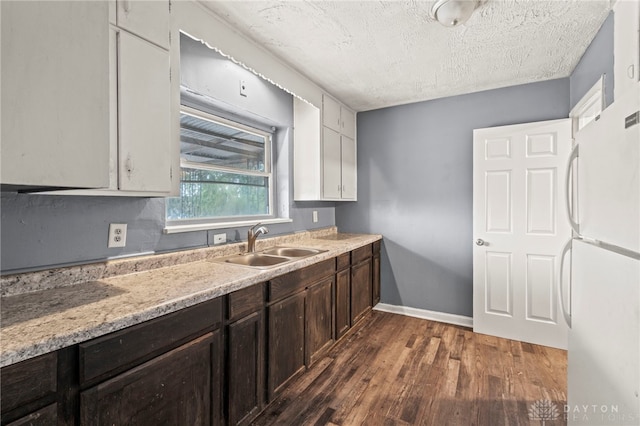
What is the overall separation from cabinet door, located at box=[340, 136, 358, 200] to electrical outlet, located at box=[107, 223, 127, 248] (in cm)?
226

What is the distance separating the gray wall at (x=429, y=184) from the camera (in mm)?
3035

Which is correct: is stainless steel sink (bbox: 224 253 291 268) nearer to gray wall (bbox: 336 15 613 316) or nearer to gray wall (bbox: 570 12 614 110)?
gray wall (bbox: 336 15 613 316)

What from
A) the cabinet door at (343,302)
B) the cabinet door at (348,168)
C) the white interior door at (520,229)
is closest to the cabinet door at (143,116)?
the cabinet door at (343,302)

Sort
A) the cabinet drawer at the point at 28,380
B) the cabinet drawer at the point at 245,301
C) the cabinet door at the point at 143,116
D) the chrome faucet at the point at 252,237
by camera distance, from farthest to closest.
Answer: the chrome faucet at the point at 252,237 < the cabinet drawer at the point at 245,301 < the cabinet door at the point at 143,116 < the cabinet drawer at the point at 28,380

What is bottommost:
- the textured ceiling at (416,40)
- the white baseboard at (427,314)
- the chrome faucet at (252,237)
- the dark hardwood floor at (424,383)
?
the dark hardwood floor at (424,383)

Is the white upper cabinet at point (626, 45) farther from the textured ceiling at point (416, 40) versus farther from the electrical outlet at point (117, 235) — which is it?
the electrical outlet at point (117, 235)

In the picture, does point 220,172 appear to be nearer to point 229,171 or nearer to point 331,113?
point 229,171

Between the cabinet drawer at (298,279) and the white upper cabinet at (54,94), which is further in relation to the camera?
the cabinet drawer at (298,279)

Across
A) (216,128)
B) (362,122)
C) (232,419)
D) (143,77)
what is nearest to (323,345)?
(232,419)

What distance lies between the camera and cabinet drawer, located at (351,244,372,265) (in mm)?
2889

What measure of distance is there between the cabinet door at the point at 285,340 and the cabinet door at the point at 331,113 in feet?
6.16

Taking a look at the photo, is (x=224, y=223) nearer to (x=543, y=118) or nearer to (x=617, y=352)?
(x=617, y=352)

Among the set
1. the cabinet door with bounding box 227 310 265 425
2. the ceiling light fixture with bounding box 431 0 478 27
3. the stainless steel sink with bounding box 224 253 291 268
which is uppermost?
the ceiling light fixture with bounding box 431 0 478 27

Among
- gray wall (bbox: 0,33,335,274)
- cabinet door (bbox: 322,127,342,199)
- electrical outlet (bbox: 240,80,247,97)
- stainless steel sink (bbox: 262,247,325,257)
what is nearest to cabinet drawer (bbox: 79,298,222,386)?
gray wall (bbox: 0,33,335,274)
